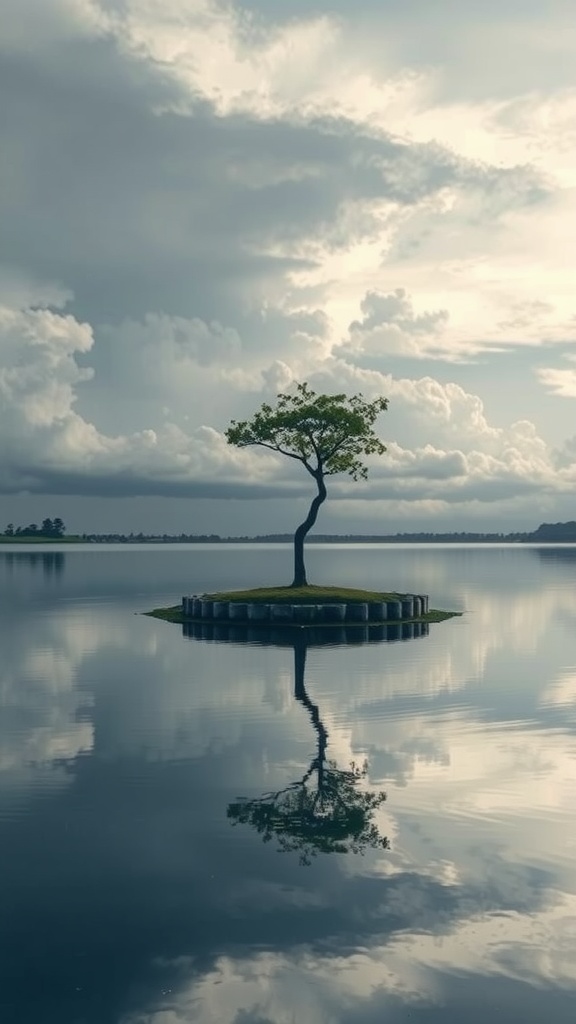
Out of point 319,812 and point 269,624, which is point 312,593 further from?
point 319,812

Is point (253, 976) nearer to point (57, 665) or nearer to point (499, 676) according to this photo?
point (499, 676)

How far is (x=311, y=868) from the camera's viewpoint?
56.4 feet

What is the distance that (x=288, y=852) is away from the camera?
18.1 meters

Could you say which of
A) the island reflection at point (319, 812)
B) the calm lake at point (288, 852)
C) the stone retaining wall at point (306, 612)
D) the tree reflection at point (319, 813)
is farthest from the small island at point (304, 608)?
the tree reflection at point (319, 813)

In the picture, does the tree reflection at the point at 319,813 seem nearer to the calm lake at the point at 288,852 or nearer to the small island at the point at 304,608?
the calm lake at the point at 288,852

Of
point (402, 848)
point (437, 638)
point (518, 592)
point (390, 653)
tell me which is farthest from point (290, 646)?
point (518, 592)

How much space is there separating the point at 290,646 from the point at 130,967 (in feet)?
135

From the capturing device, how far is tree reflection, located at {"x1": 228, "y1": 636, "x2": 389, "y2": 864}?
18.6 metres

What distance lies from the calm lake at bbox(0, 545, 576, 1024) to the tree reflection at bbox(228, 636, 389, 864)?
0.07 metres

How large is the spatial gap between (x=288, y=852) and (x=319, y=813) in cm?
263

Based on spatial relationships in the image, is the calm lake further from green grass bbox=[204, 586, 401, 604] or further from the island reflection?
green grass bbox=[204, 586, 401, 604]

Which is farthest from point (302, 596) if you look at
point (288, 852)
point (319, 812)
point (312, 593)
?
point (288, 852)

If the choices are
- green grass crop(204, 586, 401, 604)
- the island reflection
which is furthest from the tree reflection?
green grass crop(204, 586, 401, 604)

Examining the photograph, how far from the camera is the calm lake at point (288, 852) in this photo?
12703mm
